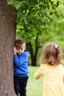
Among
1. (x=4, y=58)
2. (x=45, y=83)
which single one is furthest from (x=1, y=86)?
(x=45, y=83)

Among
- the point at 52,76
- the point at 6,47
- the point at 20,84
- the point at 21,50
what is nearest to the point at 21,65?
the point at 21,50

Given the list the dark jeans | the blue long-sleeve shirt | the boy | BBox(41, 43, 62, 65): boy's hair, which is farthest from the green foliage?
BBox(41, 43, 62, 65): boy's hair

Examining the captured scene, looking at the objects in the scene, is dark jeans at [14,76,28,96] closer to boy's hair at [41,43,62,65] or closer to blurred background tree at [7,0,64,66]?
blurred background tree at [7,0,64,66]

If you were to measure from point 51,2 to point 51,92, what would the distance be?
238 centimetres

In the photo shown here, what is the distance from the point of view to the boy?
658cm

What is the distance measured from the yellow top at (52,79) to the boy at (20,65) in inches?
52.1

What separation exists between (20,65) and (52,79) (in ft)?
4.83

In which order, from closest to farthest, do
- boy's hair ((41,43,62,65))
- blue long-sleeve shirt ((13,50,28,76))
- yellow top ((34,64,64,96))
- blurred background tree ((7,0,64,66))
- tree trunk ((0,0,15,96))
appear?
boy's hair ((41,43,62,65)) < yellow top ((34,64,64,96)) < tree trunk ((0,0,15,96)) < blurred background tree ((7,0,64,66)) < blue long-sleeve shirt ((13,50,28,76))

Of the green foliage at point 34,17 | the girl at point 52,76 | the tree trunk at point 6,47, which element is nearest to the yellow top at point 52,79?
the girl at point 52,76

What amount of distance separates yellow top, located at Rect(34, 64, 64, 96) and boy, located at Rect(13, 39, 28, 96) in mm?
1323

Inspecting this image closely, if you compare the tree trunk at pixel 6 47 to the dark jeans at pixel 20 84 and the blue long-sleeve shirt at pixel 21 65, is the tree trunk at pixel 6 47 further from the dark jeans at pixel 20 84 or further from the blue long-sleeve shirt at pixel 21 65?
the dark jeans at pixel 20 84

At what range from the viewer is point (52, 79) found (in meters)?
5.34

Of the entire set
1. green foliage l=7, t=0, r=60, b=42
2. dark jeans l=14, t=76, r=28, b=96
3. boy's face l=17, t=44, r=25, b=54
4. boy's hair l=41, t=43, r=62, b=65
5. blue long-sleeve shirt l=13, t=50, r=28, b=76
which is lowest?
dark jeans l=14, t=76, r=28, b=96

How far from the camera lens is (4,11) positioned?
20.3 feet
